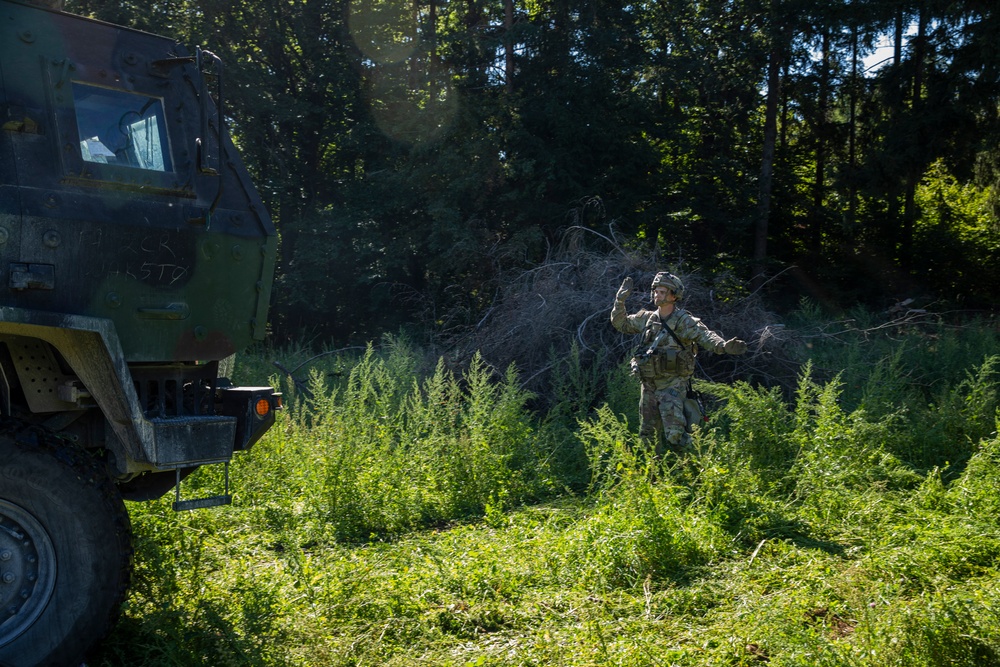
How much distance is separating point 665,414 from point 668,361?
1.47 feet

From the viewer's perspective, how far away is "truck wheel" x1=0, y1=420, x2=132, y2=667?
361 cm

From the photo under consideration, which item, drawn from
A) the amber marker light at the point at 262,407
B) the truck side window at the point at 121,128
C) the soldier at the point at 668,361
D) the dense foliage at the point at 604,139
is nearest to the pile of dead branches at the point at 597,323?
the soldier at the point at 668,361

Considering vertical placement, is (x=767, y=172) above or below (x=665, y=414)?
above

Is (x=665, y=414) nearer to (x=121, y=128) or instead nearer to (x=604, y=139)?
(x=121, y=128)

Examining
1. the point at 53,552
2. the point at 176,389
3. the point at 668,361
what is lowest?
the point at 668,361

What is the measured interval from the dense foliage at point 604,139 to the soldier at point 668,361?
26.5 ft

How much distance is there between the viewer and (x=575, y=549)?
5.33 metres

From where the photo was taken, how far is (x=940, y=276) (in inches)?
772

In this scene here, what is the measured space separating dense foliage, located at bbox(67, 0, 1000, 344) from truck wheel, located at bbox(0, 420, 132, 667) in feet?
38.6

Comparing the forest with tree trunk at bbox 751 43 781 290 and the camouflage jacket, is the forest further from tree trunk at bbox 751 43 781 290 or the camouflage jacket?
the camouflage jacket

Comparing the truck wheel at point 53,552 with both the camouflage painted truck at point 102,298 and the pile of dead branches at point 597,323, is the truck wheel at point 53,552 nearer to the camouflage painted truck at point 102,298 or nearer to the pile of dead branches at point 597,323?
the camouflage painted truck at point 102,298

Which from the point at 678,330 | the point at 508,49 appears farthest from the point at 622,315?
the point at 508,49

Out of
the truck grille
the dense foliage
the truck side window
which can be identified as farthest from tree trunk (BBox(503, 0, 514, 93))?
the truck grille

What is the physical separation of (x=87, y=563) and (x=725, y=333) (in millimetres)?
8210
